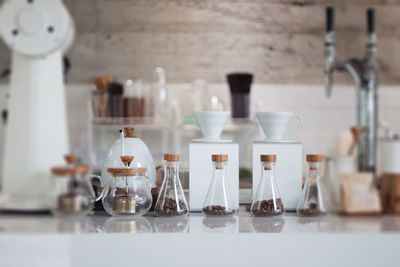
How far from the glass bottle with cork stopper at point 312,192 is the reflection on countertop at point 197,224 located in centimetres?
1

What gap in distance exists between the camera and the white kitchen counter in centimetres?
41

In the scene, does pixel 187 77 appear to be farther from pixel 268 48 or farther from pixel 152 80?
pixel 268 48

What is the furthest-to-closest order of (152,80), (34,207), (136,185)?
(152,80) → (136,185) → (34,207)

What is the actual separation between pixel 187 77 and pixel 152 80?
140 millimetres

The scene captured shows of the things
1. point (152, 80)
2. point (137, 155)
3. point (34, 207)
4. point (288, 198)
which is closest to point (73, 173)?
point (34, 207)

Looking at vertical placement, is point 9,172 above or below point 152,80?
below

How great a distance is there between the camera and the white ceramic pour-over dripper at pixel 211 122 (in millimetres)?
596

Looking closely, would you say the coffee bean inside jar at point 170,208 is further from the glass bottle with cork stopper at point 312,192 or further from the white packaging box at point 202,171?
the glass bottle with cork stopper at point 312,192

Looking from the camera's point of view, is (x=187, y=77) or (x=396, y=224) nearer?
(x=396, y=224)

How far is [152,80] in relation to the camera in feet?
5.48

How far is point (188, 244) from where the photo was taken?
1.48 ft

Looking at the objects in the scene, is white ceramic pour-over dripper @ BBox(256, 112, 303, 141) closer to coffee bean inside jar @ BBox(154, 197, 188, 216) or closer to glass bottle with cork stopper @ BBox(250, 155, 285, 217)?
glass bottle with cork stopper @ BBox(250, 155, 285, 217)

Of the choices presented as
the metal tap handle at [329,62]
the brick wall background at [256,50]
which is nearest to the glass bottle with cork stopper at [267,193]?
the metal tap handle at [329,62]

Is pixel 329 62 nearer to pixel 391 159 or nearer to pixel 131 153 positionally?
pixel 391 159
